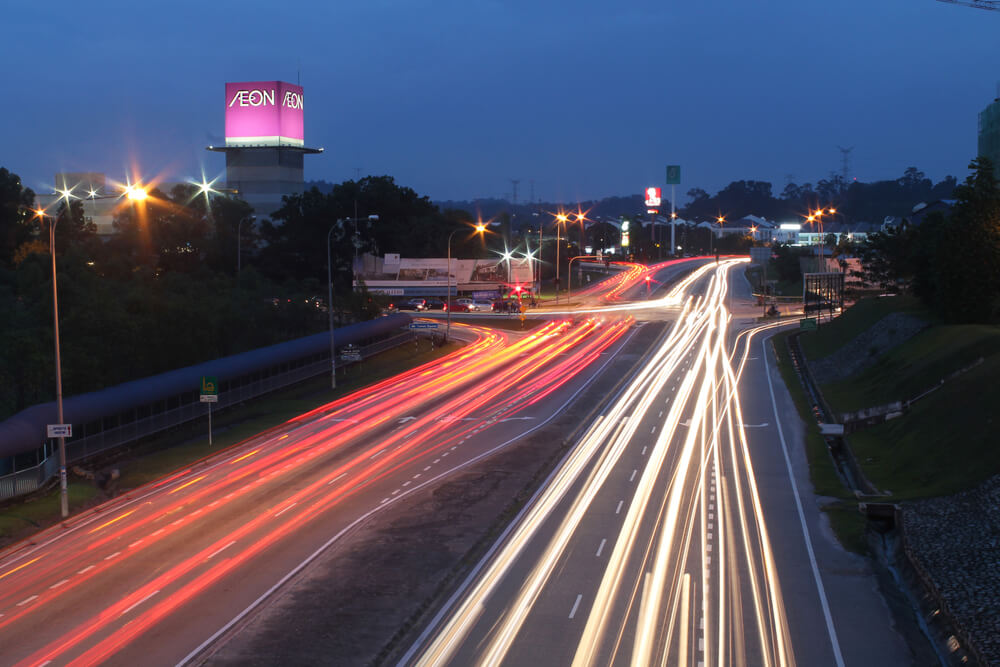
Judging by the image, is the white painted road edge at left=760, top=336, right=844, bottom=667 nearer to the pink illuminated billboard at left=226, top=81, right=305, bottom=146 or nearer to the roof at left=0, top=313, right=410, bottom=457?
the roof at left=0, top=313, right=410, bottom=457

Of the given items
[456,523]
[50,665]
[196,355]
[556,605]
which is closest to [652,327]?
[196,355]

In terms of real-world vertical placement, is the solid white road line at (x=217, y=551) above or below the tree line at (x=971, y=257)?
below

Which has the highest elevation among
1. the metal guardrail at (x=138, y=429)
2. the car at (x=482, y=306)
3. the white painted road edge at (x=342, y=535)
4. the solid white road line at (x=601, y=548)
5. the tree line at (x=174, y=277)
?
the tree line at (x=174, y=277)

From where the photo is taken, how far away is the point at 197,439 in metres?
38.2

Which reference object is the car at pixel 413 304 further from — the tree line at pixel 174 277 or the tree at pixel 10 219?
the tree at pixel 10 219

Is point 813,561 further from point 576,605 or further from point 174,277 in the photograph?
point 174,277

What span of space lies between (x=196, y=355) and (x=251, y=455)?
54.9 ft

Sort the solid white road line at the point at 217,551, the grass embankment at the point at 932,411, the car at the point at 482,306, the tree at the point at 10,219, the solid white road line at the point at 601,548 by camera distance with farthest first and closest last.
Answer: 1. the car at the point at 482,306
2. the tree at the point at 10,219
3. the grass embankment at the point at 932,411
4. the solid white road line at the point at 601,548
5. the solid white road line at the point at 217,551

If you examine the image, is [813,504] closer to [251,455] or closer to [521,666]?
[521,666]

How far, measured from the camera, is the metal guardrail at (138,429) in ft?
89.9

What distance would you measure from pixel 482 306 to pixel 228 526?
67.3 m

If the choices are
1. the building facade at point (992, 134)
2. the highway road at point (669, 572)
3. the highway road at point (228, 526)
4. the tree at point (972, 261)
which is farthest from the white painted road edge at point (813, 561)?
the building facade at point (992, 134)

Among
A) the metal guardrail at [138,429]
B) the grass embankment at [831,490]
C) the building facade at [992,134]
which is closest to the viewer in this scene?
the grass embankment at [831,490]

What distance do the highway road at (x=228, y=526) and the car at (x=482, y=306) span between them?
42564mm
